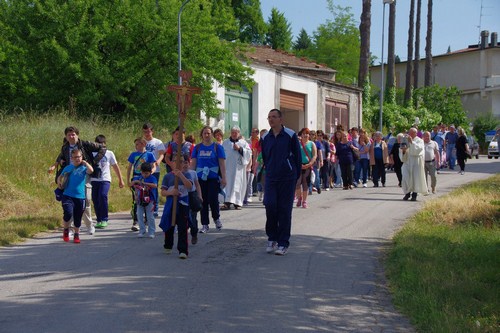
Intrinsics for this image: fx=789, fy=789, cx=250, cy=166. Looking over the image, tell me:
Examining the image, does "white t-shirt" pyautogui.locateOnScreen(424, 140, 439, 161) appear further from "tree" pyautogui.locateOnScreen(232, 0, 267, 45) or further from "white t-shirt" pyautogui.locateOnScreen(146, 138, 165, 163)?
"tree" pyautogui.locateOnScreen(232, 0, 267, 45)

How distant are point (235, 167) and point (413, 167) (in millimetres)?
4844

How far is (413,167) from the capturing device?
64.4 ft

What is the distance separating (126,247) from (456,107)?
165ft

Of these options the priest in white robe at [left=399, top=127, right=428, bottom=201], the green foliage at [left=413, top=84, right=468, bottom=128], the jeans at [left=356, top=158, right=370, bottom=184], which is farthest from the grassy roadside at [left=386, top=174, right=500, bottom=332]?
A: the green foliage at [left=413, top=84, right=468, bottom=128]

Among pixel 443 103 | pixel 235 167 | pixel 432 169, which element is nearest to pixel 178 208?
pixel 235 167

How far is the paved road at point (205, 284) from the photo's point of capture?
7336 millimetres

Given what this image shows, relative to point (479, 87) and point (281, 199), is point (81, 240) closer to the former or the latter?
point (281, 199)

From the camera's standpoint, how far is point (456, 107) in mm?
58812

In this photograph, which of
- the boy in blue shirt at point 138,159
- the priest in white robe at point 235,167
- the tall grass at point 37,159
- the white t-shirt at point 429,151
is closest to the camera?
the boy in blue shirt at point 138,159

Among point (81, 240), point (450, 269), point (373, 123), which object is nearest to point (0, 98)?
point (81, 240)

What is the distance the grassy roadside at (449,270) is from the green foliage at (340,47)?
67.2 m

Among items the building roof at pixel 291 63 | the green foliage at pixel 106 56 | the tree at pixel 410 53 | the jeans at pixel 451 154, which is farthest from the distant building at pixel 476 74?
the green foliage at pixel 106 56

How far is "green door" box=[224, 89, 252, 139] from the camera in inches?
1351

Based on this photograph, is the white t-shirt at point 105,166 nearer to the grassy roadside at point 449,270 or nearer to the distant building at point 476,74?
the grassy roadside at point 449,270
